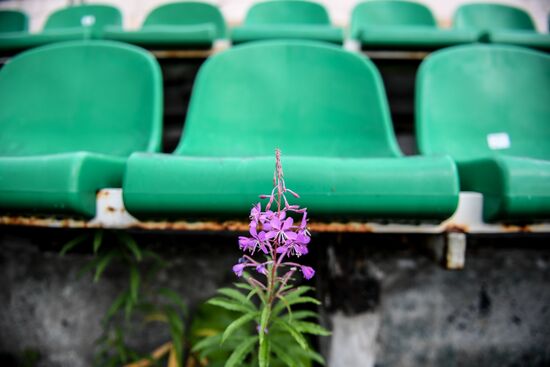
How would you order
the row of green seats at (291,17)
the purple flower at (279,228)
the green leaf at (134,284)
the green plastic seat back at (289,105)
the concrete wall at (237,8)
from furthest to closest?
1. the concrete wall at (237,8)
2. the row of green seats at (291,17)
3. the green plastic seat back at (289,105)
4. the green leaf at (134,284)
5. the purple flower at (279,228)

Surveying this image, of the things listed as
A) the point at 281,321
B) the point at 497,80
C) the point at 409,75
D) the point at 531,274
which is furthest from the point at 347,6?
the point at 281,321

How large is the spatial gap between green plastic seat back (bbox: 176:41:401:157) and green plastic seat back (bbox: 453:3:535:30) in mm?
1211

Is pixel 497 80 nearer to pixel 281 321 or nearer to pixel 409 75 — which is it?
pixel 409 75

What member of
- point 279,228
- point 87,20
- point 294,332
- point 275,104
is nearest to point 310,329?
point 294,332

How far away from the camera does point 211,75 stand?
0.80m

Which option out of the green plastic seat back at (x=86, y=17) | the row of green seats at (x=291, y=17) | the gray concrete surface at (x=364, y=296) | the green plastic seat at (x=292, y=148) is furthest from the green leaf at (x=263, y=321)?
the green plastic seat back at (x=86, y=17)

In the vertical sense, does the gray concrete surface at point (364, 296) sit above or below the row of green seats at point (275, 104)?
below

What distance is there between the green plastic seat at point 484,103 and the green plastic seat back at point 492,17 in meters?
0.98

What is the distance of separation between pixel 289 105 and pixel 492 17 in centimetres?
149

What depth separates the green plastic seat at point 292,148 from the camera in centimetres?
40

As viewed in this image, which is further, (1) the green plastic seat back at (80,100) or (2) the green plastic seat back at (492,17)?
(2) the green plastic seat back at (492,17)

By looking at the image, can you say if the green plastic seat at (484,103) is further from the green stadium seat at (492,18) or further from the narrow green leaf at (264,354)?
the green stadium seat at (492,18)

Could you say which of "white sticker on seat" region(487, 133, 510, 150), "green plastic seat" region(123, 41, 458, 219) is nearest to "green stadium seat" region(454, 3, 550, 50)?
"white sticker on seat" region(487, 133, 510, 150)

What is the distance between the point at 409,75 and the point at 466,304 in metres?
0.72
